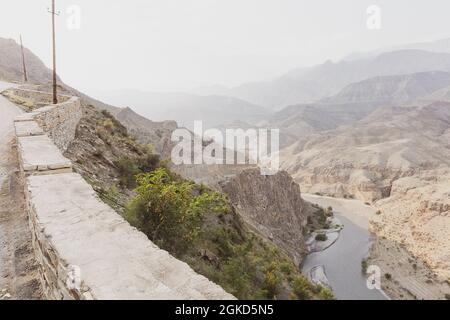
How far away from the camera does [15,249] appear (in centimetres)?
584

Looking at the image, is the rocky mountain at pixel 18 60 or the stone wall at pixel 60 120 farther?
the rocky mountain at pixel 18 60

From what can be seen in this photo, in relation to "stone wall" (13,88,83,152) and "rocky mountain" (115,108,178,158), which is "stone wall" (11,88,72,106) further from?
"rocky mountain" (115,108,178,158)

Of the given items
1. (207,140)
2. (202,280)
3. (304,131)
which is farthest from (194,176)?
(304,131)

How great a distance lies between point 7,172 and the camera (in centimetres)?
925

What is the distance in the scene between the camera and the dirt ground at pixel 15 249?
4854mm

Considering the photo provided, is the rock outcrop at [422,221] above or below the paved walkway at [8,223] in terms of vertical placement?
below

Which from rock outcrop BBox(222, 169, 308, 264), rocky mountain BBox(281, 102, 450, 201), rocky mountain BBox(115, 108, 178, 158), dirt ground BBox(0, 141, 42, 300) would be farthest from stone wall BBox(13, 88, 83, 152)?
rocky mountain BBox(281, 102, 450, 201)

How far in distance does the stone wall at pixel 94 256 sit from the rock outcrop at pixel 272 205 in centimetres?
2428

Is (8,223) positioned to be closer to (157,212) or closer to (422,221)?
(157,212)

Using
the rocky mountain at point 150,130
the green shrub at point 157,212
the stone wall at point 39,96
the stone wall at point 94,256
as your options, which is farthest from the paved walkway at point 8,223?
the rocky mountain at point 150,130

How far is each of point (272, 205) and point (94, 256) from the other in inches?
1394

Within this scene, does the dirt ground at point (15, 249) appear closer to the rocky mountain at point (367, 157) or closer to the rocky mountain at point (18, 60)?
the rocky mountain at point (18, 60)
